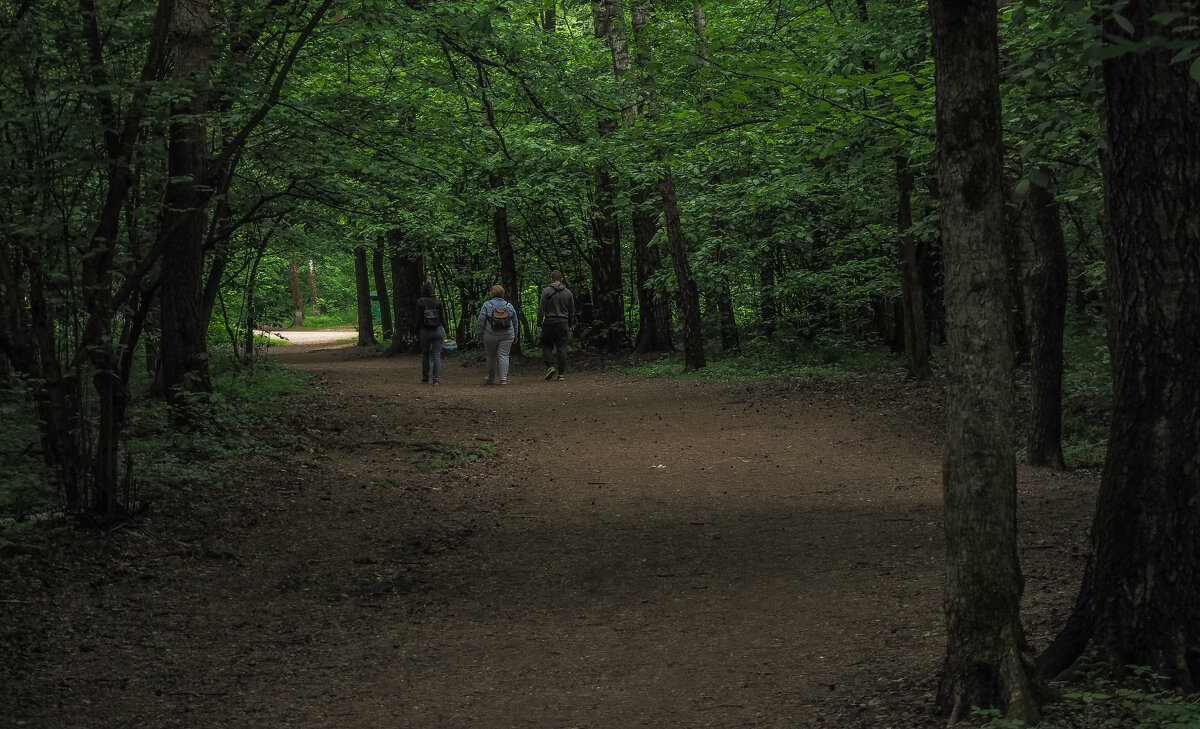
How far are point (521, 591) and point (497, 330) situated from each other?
43.7ft

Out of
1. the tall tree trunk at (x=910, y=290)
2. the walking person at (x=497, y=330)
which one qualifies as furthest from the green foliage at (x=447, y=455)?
the walking person at (x=497, y=330)

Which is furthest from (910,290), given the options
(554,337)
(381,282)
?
(381,282)

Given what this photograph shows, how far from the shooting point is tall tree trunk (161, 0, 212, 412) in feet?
33.6

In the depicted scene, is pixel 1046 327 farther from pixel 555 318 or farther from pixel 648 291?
pixel 648 291

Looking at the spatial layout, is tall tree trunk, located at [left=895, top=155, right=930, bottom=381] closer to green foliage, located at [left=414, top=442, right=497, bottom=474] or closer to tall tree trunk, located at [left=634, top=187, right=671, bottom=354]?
green foliage, located at [left=414, top=442, right=497, bottom=474]

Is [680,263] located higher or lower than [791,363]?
higher

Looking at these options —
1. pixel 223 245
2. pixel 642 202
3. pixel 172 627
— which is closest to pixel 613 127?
pixel 642 202

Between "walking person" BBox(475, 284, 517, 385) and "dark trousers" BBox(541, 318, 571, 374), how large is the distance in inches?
34.3

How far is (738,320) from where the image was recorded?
2789 centimetres

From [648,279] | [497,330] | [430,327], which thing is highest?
[648,279]

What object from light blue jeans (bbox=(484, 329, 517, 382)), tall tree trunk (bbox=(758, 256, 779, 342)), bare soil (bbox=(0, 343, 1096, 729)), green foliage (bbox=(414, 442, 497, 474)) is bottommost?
bare soil (bbox=(0, 343, 1096, 729))

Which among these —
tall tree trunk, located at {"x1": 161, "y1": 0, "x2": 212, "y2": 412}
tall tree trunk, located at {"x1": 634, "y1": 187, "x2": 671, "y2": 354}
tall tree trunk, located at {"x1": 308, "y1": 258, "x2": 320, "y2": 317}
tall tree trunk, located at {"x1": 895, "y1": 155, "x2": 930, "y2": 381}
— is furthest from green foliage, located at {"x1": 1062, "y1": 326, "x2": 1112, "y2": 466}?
tall tree trunk, located at {"x1": 308, "y1": 258, "x2": 320, "y2": 317}

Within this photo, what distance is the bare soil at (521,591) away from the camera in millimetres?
5406

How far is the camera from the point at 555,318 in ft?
70.7
